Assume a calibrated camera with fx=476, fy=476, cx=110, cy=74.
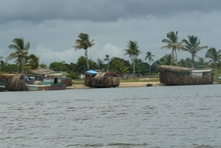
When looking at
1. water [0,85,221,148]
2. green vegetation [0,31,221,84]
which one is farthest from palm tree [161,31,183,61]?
water [0,85,221,148]

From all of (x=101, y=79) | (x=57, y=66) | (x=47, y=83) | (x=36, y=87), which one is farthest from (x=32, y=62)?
(x=57, y=66)

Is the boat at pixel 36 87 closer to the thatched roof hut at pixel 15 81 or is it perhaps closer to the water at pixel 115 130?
the thatched roof hut at pixel 15 81

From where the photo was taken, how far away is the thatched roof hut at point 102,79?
276 ft

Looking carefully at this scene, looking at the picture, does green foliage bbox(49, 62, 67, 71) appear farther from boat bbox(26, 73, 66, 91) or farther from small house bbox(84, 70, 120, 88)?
small house bbox(84, 70, 120, 88)

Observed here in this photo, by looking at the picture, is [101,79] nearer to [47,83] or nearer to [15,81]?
[47,83]

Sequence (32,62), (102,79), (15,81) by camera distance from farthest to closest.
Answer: (32,62) < (102,79) < (15,81)

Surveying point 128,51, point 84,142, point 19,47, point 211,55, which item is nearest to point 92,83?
point 19,47

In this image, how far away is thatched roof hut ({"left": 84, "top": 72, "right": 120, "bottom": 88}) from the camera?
84056mm

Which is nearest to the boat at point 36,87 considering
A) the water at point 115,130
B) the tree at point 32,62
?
the tree at point 32,62

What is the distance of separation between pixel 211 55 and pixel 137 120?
103 meters

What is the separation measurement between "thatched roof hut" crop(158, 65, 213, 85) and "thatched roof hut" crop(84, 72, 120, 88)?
29.3 feet

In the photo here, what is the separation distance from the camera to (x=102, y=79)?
3307 inches

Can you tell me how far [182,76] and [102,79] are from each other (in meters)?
16.4

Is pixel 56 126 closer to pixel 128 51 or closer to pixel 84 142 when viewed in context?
pixel 84 142
